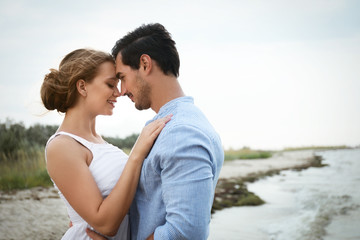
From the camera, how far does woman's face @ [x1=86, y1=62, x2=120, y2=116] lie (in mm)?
2600

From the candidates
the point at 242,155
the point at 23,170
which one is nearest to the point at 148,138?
the point at 23,170

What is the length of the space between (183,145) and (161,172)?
0.68 feet

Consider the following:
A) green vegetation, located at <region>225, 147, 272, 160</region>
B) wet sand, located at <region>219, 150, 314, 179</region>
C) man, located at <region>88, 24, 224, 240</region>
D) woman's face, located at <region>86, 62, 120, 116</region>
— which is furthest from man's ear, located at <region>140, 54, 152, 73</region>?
green vegetation, located at <region>225, 147, 272, 160</region>

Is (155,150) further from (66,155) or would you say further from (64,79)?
(64,79)

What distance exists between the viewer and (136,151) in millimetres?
2051

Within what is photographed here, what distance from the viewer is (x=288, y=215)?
8.48 meters

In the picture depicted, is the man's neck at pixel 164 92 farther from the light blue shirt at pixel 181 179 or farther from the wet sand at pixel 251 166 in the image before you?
the wet sand at pixel 251 166

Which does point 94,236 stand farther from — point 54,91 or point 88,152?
point 54,91

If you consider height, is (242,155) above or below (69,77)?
below

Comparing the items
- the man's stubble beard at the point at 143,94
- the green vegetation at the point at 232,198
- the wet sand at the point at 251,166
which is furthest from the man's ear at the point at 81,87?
the wet sand at the point at 251,166

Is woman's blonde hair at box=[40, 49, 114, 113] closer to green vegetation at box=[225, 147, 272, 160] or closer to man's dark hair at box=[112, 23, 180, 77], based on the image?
man's dark hair at box=[112, 23, 180, 77]

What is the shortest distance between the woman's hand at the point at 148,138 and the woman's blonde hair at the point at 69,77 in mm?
830

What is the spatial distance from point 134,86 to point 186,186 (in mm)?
993

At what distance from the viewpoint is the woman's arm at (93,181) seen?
2021 mm
